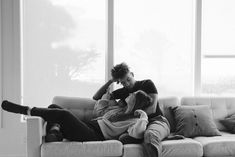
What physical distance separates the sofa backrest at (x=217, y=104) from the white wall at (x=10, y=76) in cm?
213

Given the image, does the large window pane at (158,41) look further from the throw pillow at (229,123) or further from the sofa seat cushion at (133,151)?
the sofa seat cushion at (133,151)

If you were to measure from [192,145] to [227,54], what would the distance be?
185 cm

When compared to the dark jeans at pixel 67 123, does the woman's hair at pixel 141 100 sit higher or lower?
higher

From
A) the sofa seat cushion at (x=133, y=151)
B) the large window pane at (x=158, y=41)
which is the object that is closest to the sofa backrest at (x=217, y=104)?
the large window pane at (x=158, y=41)

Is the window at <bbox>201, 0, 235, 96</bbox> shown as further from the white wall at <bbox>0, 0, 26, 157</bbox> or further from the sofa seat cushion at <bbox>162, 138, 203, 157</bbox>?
the white wall at <bbox>0, 0, 26, 157</bbox>

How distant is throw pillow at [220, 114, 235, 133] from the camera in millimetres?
3144

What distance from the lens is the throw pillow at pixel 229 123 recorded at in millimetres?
3144

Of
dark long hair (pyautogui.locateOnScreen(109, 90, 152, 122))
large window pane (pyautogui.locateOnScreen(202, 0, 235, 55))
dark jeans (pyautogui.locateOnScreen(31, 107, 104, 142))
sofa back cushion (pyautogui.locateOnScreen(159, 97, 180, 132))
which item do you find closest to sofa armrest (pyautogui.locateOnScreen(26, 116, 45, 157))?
dark jeans (pyautogui.locateOnScreen(31, 107, 104, 142))

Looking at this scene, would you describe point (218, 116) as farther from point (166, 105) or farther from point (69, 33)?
point (69, 33)

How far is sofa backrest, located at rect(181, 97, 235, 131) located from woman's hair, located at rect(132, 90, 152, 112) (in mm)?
713

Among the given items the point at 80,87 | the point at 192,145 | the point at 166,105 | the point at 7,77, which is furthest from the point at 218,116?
the point at 7,77

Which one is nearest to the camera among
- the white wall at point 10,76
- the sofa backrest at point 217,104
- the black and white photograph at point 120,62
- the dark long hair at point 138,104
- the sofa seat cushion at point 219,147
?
the sofa seat cushion at point 219,147

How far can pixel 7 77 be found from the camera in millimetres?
3564

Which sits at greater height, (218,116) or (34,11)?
(34,11)
